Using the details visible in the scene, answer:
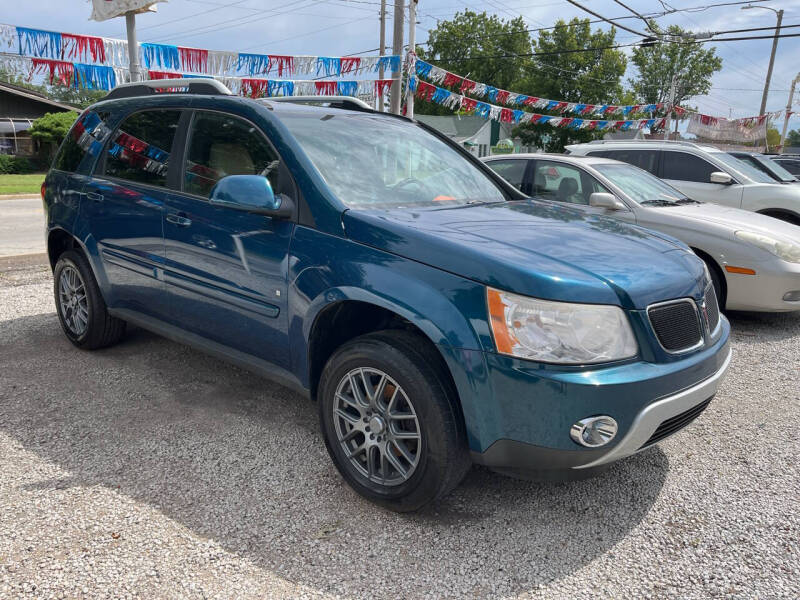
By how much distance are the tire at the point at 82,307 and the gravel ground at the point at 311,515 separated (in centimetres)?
55

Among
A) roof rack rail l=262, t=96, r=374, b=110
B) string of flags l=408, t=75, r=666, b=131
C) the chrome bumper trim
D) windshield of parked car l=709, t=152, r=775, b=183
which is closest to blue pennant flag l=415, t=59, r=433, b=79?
string of flags l=408, t=75, r=666, b=131

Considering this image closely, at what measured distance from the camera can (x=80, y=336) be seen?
463 cm

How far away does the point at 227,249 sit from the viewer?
3264mm

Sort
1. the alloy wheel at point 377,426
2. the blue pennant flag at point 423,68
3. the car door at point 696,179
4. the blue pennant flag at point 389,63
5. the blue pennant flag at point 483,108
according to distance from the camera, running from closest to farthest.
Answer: the alloy wheel at point 377,426, the car door at point 696,179, the blue pennant flag at point 389,63, the blue pennant flag at point 423,68, the blue pennant flag at point 483,108

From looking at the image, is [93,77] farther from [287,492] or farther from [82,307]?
[287,492]

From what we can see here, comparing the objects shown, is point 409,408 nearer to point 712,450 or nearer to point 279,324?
point 279,324

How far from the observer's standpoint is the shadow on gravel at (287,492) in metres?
2.43

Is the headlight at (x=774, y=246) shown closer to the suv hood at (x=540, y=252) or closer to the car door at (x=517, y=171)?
the car door at (x=517, y=171)

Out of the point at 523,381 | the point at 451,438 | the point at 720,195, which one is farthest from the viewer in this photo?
the point at 720,195

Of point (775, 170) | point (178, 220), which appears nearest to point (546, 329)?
point (178, 220)

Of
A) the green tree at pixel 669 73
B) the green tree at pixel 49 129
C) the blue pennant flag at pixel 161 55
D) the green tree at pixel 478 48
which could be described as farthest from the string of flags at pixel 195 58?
the green tree at pixel 669 73

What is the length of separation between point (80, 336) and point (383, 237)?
10.0 ft

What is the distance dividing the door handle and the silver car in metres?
3.52

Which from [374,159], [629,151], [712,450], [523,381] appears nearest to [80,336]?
[374,159]
